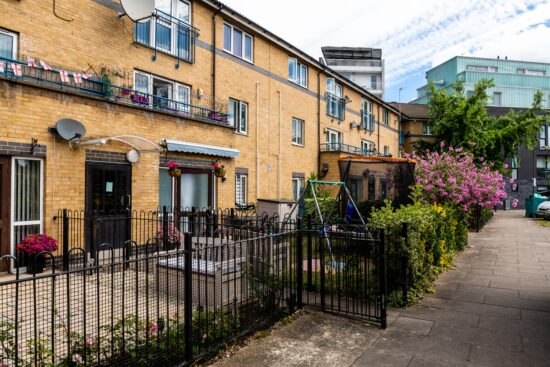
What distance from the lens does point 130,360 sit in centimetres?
381

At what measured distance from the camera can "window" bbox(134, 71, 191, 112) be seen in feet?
39.9

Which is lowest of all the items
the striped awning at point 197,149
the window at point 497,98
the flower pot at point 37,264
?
the flower pot at point 37,264

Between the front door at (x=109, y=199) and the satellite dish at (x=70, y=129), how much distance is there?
0.87m

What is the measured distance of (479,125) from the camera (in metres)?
25.9

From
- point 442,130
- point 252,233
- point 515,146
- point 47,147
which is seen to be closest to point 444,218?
point 252,233

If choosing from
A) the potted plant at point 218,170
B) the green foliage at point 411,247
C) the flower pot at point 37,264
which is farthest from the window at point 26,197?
the green foliage at point 411,247

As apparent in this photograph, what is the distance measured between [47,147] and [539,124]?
3073 cm

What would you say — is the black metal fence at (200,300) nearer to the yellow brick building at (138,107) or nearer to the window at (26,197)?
the window at (26,197)

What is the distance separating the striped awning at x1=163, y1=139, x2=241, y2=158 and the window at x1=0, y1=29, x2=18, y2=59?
3959 mm

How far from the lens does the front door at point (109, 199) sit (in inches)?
368

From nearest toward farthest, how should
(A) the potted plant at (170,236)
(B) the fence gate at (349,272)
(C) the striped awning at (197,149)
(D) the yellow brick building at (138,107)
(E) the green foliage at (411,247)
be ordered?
(B) the fence gate at (349,272) < (E) the green foliage at (411,247) < (D) the yellow brick building at (138,107) < (A) the potted plant at (170,236) < (C) the striped awning at (197,149)

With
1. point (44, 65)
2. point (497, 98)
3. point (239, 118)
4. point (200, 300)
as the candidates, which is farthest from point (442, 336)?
point (497, 98)

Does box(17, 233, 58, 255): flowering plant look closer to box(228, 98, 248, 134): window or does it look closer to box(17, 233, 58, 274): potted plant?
box(17, 233, 58, 274): potted plant

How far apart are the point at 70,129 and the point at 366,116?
24.3 m
